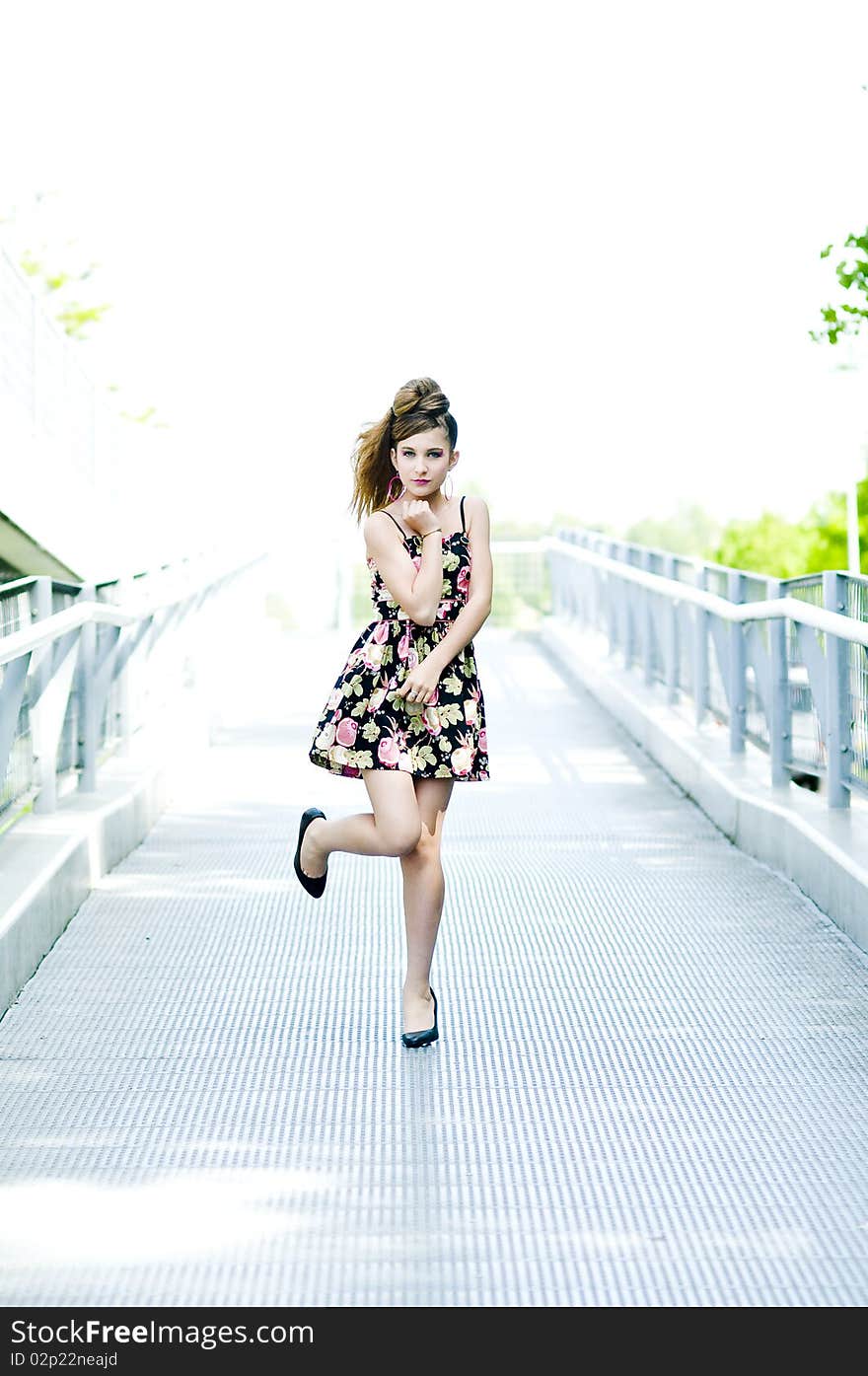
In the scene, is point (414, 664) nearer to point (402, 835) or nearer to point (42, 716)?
point (402, 835)

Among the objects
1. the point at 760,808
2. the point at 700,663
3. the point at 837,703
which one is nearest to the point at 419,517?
the point at 837,703

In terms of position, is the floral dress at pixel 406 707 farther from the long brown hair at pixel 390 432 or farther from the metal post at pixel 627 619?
the metal post at pixel 627 619

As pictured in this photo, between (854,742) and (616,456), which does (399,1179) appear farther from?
(616,456)

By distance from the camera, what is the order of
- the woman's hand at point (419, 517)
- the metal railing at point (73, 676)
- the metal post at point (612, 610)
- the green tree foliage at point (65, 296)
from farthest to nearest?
the green tree foliage at point (65, 296)
the metal post at point (612, 610)
the metal railing at point (73, 676)
the woman's hand at point (419, 517)

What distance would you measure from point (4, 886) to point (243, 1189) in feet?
6.30

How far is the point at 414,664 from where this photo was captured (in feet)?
14.6

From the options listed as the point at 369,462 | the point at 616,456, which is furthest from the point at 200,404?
the point at 369,462

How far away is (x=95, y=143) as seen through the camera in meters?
69.3

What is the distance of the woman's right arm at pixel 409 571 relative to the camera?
4367 millimetres

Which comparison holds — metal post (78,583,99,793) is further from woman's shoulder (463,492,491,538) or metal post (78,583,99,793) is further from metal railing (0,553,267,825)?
woman's shoulder (463,492,491,538)

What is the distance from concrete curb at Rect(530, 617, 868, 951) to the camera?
18.8ft

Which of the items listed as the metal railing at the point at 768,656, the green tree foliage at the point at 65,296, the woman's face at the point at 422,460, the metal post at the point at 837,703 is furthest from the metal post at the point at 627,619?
the green tree foliage at the point at 65,296

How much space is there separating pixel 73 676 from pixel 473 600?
9.66ft

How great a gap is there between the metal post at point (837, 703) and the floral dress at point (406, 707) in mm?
2149
